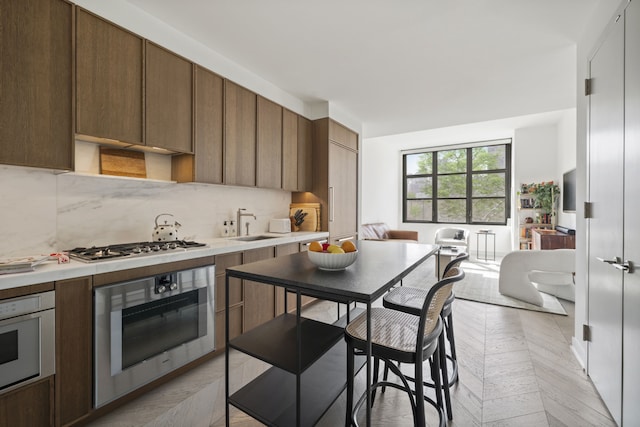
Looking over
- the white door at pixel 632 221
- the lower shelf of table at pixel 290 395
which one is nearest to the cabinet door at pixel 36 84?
the lower shelf of table at pixel 290 395

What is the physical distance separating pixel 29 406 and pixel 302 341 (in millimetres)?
1350

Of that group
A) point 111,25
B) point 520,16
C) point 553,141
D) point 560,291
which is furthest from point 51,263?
point 553,141

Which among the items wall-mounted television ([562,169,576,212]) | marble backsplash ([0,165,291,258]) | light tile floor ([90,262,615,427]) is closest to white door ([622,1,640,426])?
light tile floor ([90,262,615,427])

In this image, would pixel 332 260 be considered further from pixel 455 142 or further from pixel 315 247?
pixel 455 142

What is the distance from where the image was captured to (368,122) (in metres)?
4.55

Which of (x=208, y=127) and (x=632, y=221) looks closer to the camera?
(x=632, y=221)

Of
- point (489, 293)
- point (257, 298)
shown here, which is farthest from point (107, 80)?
point (489, 293)

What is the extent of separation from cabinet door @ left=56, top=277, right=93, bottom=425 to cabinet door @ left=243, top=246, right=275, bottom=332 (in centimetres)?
112

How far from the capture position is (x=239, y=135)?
281 cm

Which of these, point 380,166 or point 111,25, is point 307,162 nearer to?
point 111,25

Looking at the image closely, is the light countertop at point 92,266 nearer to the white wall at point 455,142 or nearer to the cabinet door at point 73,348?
the cabinet door at point 73,348

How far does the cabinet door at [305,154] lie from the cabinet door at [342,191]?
11.1 inches

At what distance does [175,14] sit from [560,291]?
511cm

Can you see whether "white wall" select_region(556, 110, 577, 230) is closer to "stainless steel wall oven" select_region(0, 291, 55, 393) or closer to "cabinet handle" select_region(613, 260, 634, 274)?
"cabinet handle" select_region(613, 260, 634, 274)
